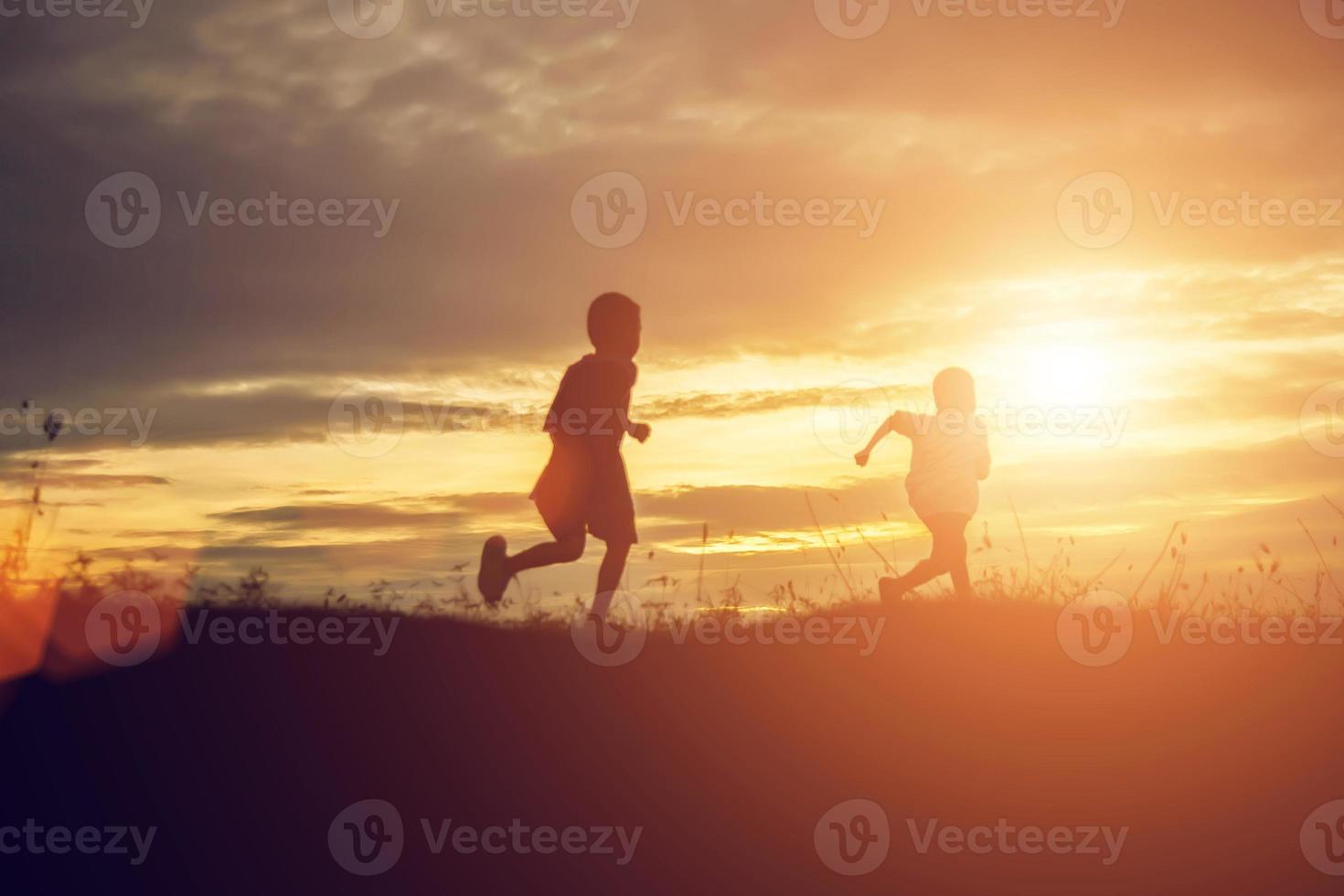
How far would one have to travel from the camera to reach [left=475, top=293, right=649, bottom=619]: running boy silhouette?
32.3ft

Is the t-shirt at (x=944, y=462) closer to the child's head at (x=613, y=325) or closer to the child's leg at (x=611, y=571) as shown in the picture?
the child's head at (x=613, y=325)

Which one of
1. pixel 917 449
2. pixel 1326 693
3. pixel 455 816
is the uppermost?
pixel 917 449

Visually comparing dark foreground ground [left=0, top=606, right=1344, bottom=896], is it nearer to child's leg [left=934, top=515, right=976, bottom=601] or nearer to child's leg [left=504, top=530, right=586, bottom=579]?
child's leg [left=504, top=530, right=586, bottom=579]

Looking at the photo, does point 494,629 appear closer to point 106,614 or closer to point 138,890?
point 106,614

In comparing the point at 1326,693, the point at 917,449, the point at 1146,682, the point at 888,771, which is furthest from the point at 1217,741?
the point at 917,449

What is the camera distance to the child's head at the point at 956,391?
12422mm

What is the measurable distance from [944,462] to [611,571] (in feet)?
12.9

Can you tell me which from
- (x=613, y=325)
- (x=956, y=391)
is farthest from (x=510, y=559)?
(x=956, y=391)

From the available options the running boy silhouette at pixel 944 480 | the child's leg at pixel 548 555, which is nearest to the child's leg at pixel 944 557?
the running boy silhouette at pixel 944 480

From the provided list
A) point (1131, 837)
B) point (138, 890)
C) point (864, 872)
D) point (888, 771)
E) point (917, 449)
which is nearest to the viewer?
point (138, 890)

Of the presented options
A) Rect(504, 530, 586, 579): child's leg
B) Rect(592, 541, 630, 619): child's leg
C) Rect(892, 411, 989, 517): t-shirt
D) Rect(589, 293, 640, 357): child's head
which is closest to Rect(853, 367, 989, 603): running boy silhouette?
Rect(892, 411, 989, 517): t-shirt

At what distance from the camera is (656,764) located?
737 cm

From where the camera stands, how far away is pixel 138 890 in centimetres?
579

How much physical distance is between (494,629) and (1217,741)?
5423 millimetres
